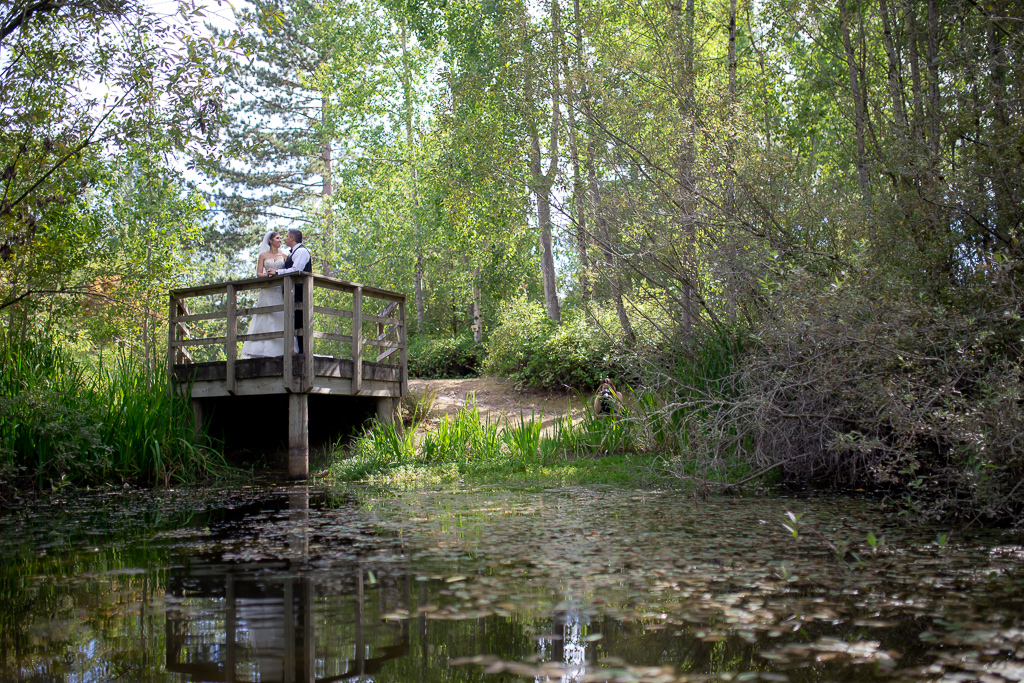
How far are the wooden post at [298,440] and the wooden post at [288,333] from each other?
0.25 ft

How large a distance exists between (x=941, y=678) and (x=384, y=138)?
25295 millimetres

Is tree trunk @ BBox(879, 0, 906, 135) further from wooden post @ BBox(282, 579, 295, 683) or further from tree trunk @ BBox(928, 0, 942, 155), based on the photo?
wooden post @ BBox(282, 579, 295, 683)

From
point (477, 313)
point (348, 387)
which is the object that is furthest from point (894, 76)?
point (477, 313)

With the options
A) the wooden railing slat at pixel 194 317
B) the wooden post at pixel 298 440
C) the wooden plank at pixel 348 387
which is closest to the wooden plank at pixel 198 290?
the wooden railing slat at pixel 194 317

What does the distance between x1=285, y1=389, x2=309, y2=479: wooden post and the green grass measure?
1.16 feet

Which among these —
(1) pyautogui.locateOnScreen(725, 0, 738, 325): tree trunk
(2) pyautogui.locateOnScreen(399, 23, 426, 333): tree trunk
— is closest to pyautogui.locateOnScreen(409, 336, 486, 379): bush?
(2) pyautogui.locateOnScreen(399, 23, 426, 333): tree trunk

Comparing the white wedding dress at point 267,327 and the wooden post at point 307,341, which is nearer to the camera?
the wooden post at point 307,341

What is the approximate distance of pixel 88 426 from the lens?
26.2ft

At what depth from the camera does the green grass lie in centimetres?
863

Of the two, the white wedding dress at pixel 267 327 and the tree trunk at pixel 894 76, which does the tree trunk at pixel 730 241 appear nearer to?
the tree trunk at pixel 894 76

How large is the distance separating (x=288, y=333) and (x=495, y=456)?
303cm

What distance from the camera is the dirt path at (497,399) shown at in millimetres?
14141

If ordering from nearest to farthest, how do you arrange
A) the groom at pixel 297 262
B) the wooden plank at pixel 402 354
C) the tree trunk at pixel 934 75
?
the tree trunk at pixel 934 75 < the groom at pixel 297 262 < the wooden plank at pixel 402 354

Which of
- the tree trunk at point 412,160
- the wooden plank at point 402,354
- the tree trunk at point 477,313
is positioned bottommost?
the wooden plank at point 402,354
